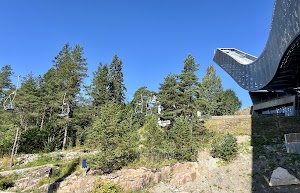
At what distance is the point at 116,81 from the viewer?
4122cm

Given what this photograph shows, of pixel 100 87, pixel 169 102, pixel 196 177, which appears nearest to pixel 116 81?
pixel 100 87

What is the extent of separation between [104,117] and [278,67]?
21.2 m

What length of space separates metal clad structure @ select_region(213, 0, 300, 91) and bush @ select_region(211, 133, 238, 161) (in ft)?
32.5

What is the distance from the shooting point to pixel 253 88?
42625mm

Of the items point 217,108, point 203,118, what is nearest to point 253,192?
point 203,118

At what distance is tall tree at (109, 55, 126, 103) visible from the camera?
134ft

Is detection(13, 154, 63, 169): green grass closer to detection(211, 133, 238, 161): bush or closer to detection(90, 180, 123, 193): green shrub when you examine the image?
detection(90, 180, 123, 193): green shrub

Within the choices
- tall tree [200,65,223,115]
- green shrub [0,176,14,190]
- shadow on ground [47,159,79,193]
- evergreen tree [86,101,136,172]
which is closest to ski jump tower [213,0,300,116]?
tall tree [200,65,223,115]

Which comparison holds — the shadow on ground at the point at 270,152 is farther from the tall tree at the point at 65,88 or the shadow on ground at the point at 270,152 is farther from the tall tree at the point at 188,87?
the tall tree at the point at 65,88

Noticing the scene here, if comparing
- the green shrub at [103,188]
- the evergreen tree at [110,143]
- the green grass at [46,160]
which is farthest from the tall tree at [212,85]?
the green shrub at [103,188]

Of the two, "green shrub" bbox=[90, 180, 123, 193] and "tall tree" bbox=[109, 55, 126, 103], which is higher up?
"tall tree" bbox=[109, 55, 126, 103]

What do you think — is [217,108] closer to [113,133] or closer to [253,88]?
[253,88]

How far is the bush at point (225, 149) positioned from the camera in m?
21.7

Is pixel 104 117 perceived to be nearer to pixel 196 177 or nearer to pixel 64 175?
pixel 64 175
